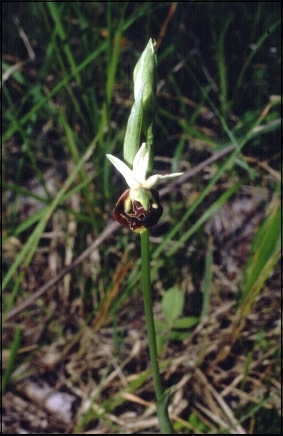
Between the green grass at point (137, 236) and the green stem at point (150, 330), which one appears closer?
the green stem at point (150, 330)

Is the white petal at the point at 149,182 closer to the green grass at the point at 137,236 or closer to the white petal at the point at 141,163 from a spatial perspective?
the white petal at the point at 141,163

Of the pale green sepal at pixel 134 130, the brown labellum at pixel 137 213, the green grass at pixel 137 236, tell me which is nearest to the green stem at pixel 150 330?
the brown labellum at pixel 137 213

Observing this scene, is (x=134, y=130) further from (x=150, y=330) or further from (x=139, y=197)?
(x=150, y=330)

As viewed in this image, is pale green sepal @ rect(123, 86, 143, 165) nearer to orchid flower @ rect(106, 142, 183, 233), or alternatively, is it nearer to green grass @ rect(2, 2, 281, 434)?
orchid flower @ rect(106, 142, 183, 233)

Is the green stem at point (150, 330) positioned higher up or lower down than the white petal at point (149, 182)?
lower down

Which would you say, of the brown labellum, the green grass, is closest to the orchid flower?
the brown labellum

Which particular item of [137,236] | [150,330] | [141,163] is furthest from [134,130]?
[137,236]

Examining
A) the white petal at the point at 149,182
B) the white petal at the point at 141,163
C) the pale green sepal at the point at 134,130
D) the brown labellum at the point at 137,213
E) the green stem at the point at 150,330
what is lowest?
the green stem at the point at 150,330
